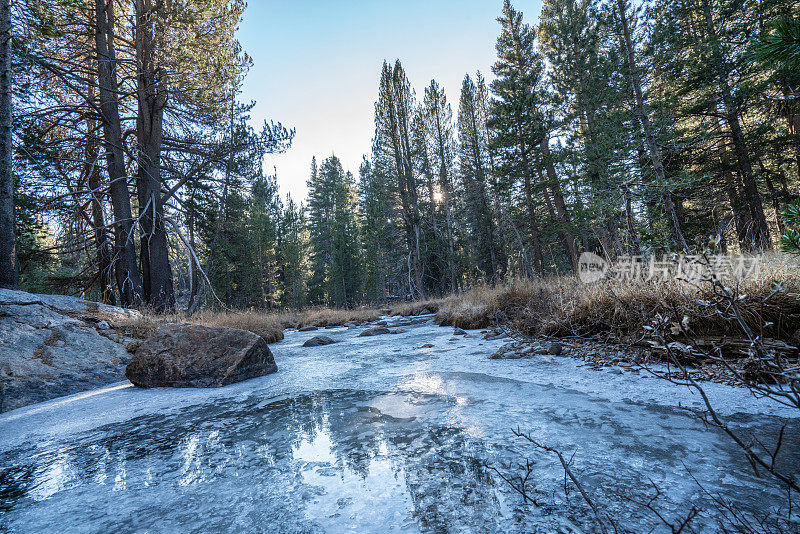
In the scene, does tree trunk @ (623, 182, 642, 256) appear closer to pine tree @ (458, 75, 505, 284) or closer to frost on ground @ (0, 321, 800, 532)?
frost on ground @ (0, 321, 800, 532)

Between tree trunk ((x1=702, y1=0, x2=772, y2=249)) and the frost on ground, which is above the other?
tree trunk ((x1=702, y1=0, x2=772, y2=249))

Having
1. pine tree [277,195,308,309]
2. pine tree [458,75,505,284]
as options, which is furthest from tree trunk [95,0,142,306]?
pine tree [277,195,308,309]

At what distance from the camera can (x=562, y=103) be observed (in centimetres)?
1412

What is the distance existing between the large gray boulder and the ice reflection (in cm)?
184

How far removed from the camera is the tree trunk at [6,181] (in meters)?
5.01

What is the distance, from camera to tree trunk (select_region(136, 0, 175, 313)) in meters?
7.90

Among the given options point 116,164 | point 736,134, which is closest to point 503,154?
point 736,134

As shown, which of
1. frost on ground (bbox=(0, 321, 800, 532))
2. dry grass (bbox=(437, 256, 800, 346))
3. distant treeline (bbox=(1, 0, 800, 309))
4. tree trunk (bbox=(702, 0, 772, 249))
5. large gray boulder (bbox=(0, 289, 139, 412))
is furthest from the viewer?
tree trunk (bbox=(702, 0, 772, 249))

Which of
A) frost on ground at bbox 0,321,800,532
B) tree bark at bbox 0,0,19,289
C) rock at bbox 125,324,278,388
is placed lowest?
frost on ground at bbox 0,321,800,532

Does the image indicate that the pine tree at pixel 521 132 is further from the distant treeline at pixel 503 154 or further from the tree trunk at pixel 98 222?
the tree trunk at pixel 98 222

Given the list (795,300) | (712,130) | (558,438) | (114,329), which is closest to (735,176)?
(712,130)

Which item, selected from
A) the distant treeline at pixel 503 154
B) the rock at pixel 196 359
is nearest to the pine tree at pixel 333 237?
the distant treeline at pixel 503 154

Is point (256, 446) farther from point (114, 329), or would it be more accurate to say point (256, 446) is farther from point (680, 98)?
point (680, 98)

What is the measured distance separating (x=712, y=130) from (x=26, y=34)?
66.1ft
